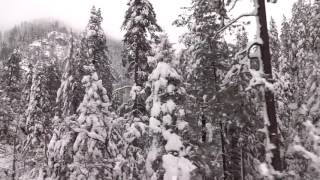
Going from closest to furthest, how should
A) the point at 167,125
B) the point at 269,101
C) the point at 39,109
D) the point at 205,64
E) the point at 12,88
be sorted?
1. the point at 269,101
2. the point at 167,125
3. the point at 205,64
4. the point at 39,109
5. the point at 12,88

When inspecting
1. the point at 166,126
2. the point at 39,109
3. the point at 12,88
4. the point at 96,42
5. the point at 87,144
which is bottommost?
the point at 87,144

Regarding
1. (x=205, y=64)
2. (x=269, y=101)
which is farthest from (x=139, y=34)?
(x=269, y=101)

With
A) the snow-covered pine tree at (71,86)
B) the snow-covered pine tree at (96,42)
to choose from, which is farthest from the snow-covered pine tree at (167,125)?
the snow-covered pine tree at (96,42)

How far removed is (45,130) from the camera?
1480 inches

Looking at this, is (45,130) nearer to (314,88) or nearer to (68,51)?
(68,51)

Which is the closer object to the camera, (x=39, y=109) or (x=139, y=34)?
(x=139, y=34)

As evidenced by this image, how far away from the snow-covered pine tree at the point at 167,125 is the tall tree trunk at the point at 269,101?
181 inches

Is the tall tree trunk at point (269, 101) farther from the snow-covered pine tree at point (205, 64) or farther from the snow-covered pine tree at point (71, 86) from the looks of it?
the snow-covered pine tree at point (71, 86)

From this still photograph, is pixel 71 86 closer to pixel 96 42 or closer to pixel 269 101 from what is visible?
pixel 96 42

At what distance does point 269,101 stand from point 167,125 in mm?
5881

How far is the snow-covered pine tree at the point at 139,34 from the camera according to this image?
935 inches

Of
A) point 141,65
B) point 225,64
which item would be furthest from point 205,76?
point 141,65

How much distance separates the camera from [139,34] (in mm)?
24031

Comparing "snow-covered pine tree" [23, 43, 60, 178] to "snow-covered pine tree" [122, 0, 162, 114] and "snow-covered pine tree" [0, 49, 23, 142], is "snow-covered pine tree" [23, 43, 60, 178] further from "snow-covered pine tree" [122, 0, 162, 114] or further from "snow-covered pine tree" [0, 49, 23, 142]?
"snow-covered pine tree" [122, 0, 162, 114]
